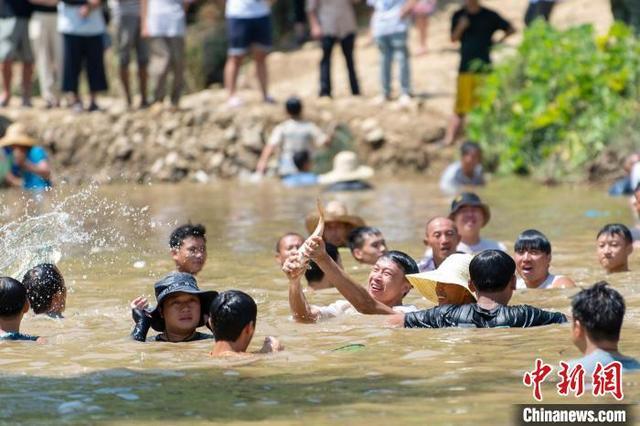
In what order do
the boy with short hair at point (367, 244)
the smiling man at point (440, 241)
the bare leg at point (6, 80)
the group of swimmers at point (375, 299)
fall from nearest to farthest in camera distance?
1. the group of swimmers at point (375, 299)
2. the smiling man at point (440, 241)
3. the boy with short hair at point (367, 244)
4. the bare leg at point (6, 80)

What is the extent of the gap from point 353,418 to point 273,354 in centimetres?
178

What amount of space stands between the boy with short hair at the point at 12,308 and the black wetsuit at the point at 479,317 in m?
2.43

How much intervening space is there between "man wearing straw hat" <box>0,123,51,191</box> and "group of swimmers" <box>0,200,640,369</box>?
5688 millimetres

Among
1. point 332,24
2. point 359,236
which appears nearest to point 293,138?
point 332,24

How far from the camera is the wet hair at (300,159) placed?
20.3 m

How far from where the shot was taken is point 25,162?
17.0 meters

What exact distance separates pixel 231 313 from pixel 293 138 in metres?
11.7

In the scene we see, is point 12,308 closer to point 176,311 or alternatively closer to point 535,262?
point 176,311

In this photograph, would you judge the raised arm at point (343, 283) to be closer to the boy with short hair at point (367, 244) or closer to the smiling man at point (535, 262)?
the smiling man at point (535, 262)

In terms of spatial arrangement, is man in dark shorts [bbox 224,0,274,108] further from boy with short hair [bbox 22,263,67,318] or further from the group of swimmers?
boy with short hair [bbox 22,263,67,318]

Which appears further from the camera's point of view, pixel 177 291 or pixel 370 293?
pixel 370 293

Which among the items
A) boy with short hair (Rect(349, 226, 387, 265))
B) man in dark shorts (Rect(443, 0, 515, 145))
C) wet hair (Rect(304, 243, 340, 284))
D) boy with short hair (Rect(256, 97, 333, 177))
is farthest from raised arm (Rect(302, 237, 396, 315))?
man in dark shorts (Rect(443, 0, 515, 145))

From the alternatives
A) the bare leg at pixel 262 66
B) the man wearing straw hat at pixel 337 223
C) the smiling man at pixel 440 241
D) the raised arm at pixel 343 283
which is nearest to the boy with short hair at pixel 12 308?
the raised arm at pixel 343 283

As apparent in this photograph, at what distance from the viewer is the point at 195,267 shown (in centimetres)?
1129
